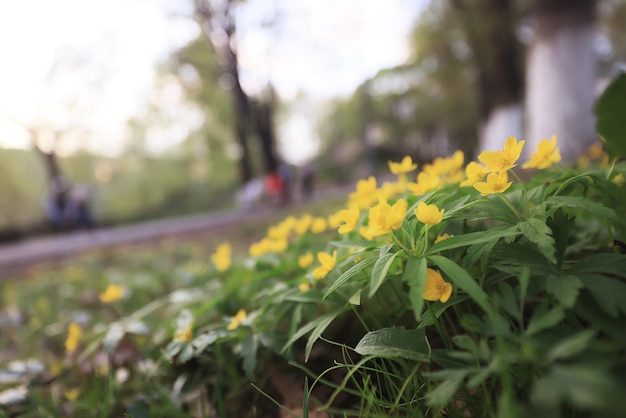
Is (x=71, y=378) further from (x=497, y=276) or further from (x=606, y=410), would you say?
(x=606, y=410)

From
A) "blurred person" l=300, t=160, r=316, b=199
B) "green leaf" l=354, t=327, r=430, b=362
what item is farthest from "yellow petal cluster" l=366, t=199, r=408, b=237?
"blurred person" l=300, t=160, r=316, b=199

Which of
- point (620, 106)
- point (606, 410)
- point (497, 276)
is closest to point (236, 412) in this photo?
point (497, 276)

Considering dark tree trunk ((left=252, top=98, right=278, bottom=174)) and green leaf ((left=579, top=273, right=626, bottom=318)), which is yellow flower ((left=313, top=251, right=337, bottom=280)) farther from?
dark tree trunk ((left=252, top=98, right=278, bottom=174))

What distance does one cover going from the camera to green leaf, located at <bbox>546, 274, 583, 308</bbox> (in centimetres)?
59

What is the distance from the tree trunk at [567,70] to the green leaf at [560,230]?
13.0 feet

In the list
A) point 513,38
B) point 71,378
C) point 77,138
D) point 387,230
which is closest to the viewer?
point 387,230

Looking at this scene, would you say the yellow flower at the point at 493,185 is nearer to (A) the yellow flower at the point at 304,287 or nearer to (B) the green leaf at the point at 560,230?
(B) the green leaf at the point at 560,230

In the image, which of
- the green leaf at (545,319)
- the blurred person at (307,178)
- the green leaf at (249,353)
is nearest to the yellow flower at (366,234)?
the green leaf at (545,319)

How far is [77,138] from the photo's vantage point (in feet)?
56.9

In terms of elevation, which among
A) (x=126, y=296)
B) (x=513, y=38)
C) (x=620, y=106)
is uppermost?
(x=513, y=38)

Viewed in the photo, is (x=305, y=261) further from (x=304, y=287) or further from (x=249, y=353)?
(x=249, y=353)

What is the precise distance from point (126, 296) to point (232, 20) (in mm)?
11832

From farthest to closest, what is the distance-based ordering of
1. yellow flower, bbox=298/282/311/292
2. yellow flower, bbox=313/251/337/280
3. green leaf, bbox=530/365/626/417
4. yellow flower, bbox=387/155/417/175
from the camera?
1. yellow flower, bbox=387/155/417/175
2. yellow flower, bbox=298/282/311/292
3. yellow flower, bbox=313/251/337/280
4. green leaf, bbox=530/365/626/417

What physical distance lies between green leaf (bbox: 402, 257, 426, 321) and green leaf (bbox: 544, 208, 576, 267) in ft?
0.85
